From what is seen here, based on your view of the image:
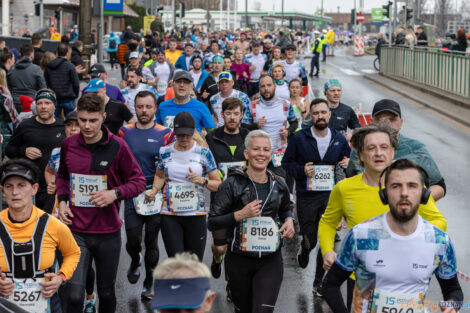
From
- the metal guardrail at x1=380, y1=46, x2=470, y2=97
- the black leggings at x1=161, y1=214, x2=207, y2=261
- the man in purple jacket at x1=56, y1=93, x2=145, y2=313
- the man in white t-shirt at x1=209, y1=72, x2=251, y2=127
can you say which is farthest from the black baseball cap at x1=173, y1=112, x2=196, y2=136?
the metal guardrail at x1=380, y1=46, x2=470, y2=97

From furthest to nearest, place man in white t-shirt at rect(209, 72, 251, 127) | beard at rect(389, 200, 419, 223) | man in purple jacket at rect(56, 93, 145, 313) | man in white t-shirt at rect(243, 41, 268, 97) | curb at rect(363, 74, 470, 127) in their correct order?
curb at rect(363, 74, 470, 127) < man in white t-shirt at rect(243, 41, 268, 97) < man in white t-shirt at rect(209, 72, 251, 127) < man in purple jacket at rect(56, 93, 145, 313) < beard at rect(389, 200, 419, 223)

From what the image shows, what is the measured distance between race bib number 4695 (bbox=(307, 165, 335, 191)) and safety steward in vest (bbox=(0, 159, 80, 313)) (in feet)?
11.8

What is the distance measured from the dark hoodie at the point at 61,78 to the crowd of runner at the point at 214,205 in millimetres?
4131

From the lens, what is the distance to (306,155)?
27.8ft

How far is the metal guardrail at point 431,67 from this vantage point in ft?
82.4

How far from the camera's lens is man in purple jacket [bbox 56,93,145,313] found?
20.9 ft

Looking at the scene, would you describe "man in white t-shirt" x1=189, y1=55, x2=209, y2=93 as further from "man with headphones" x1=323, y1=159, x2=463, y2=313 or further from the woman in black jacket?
"man with headphones" x1=323, y1=159, x2=463, y2=313

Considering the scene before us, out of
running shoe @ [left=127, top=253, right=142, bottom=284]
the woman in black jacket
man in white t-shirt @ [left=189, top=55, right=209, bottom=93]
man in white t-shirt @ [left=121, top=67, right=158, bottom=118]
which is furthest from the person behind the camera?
man in white t-shirt @ [left=189, top=55, right=209, bottom=93]

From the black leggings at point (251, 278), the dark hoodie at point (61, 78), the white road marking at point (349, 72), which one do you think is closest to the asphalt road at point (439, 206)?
the black leggings at point (251, 278)

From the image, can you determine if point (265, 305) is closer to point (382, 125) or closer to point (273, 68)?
point (382, 125)

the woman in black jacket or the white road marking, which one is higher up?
the white road marking

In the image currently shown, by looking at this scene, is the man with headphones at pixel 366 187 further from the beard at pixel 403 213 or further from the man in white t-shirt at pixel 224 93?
the man in white t-shirt at pixel 224 93

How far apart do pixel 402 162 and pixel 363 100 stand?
952 inches

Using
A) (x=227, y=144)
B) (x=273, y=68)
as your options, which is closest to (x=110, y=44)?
(x=273, y=68)
